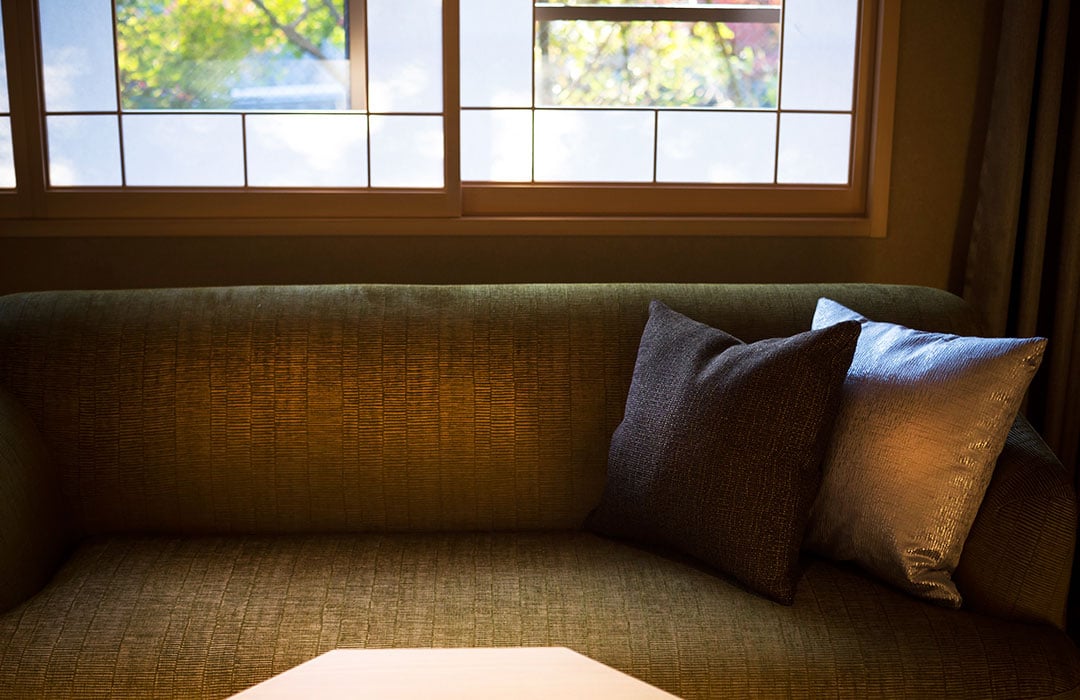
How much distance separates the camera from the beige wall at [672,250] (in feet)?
7.70

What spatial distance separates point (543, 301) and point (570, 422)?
0.25 metres

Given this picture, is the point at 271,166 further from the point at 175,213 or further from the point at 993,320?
the point at 993,320

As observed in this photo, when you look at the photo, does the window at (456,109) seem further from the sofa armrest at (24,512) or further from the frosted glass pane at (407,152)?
the sofa armrest at (24,512)

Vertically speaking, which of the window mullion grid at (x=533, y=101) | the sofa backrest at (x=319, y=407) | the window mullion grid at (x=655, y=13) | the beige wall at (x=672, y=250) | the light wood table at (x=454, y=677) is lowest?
the light wood table at (x=454, y=677)

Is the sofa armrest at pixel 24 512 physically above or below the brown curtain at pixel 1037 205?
below

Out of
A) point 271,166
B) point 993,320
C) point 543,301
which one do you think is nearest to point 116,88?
point 271,166

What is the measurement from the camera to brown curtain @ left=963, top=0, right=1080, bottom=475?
7.37 ft

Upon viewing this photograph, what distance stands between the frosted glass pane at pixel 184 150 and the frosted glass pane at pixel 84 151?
3 cm

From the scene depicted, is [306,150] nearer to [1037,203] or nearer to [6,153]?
[6,153]

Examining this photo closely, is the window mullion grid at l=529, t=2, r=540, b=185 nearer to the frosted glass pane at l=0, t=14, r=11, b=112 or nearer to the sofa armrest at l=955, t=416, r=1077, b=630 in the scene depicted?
the frosted glass pane at l=0, t=14, r=11, b=112

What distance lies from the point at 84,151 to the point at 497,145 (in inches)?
38.4

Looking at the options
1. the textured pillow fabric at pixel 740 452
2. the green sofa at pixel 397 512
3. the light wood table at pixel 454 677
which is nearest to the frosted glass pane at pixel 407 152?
the green sofa at pixel 397 512

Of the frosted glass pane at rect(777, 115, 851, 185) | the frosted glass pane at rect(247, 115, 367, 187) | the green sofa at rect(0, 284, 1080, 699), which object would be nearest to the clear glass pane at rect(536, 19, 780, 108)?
the frosted glass pane at rect(777, 115, 851, 185)

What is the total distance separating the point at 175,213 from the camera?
2336 millimetres
